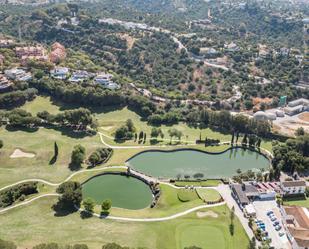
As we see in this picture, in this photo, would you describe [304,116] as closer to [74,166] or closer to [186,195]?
[186,195]

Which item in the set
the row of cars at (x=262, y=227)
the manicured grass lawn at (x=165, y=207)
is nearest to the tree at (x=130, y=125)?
the manicured grass lawn at (x=165, y=207)

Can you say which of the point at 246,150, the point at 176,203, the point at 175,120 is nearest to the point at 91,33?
the point at 175,120

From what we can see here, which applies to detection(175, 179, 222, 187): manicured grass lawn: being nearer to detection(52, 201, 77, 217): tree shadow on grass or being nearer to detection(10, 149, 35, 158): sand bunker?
detection(52, 201, 77, 217): tree shadow on grass

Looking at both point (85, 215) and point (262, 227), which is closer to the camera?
point (262, 227)

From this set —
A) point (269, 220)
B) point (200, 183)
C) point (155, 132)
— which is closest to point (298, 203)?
point (269, 220)

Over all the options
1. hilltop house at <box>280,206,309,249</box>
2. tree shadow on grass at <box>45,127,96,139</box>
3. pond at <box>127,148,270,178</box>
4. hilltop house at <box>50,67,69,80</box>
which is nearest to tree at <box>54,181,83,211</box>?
pond at <box>127,148,270,178</box>

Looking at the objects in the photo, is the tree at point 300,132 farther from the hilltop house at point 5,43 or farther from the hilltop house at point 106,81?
the hilltop house at point 5,43

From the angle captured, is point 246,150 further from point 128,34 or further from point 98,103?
point 128,34
